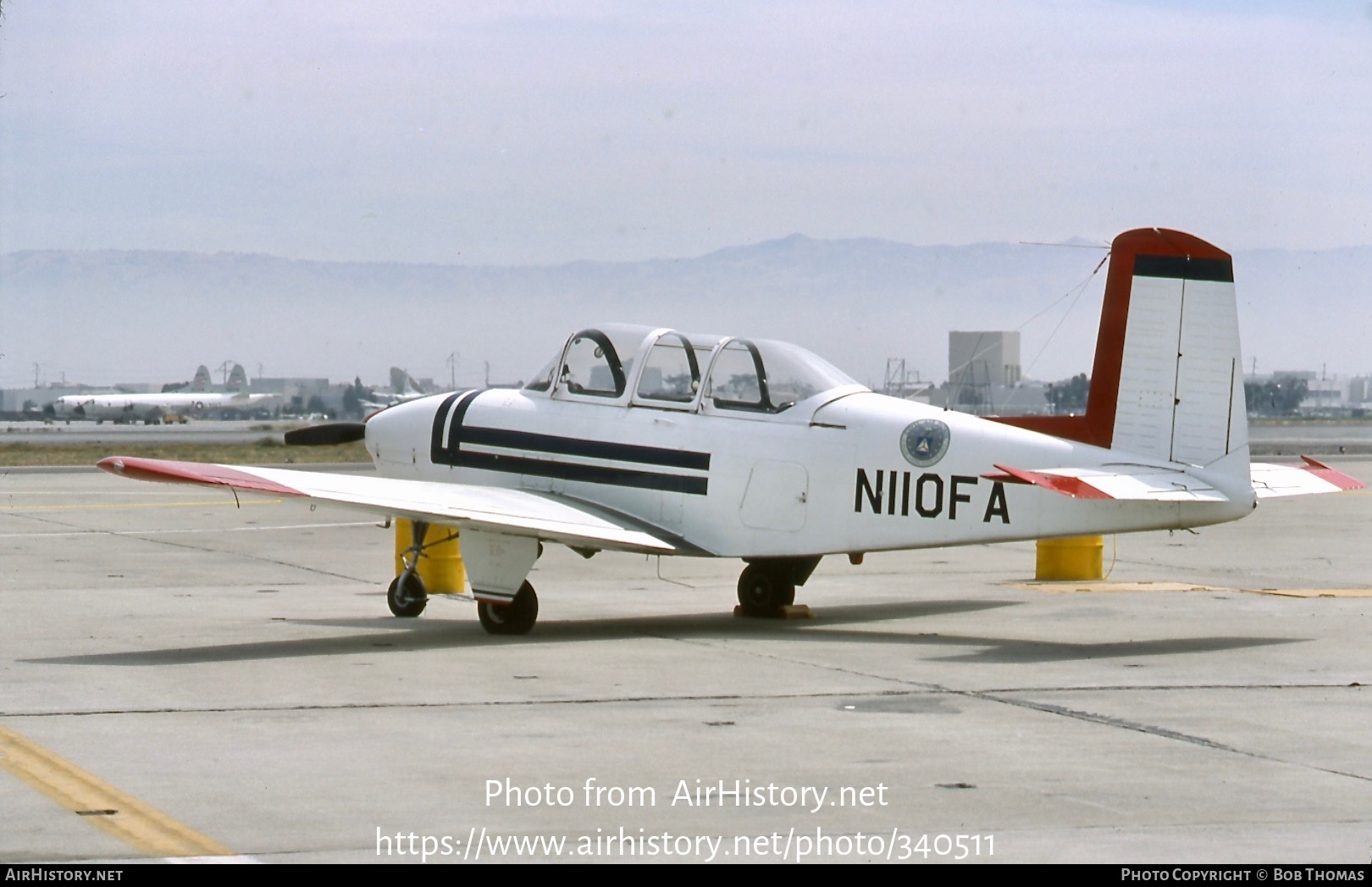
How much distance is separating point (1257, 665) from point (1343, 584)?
6.66 meters

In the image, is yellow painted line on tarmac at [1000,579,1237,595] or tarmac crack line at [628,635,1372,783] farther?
yellow painted line on tarmac at [1000,579,1237,595]

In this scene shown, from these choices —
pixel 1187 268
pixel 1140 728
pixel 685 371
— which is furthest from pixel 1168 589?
pixel 1140 728

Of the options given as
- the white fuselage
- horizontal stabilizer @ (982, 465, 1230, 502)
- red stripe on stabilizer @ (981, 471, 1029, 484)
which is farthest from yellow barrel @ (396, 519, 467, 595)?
horizontal stabilizer @ (982, 465, 1230, 502)

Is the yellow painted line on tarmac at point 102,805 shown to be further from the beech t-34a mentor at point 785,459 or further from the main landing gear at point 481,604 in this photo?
the main landing gear at point 481,604

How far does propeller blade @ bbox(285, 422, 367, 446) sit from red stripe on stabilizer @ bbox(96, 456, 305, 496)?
365 cm

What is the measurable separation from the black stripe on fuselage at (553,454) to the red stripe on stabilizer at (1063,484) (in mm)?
2853

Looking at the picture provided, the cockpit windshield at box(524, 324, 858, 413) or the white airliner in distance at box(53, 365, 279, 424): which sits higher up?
the cockpit windshield at box(524, 324, 858, 413)

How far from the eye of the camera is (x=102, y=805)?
687cm

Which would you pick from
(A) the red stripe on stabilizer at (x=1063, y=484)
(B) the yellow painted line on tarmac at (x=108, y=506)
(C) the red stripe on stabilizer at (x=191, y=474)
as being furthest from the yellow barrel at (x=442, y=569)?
(B) the yellow painted line on tarmac at (x=108, y=506)

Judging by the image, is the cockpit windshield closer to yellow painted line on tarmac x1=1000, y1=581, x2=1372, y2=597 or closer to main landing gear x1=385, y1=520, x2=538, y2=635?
main landing gear x1=385, y1=520, x2=538, y2=635

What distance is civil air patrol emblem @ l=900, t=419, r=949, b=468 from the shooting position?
12.6m

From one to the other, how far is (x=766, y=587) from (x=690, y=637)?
63.7 inches

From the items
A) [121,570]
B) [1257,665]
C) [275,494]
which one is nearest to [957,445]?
[1257,665]

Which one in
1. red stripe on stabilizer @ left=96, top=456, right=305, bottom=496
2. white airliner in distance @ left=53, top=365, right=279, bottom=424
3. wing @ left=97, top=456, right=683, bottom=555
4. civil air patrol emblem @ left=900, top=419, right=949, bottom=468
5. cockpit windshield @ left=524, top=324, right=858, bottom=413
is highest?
cockpit windshield @ left=524, top=324, right=858, bottom=413
